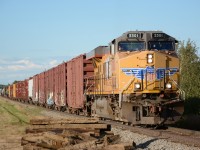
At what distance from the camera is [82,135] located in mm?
9852

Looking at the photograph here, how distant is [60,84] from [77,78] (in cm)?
692

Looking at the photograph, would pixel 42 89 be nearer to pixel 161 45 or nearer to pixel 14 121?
pixel 14 121

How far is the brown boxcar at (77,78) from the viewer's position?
2381 centimetres

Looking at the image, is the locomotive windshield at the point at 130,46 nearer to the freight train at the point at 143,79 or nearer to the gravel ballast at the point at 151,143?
the freight train at the point at 143,79

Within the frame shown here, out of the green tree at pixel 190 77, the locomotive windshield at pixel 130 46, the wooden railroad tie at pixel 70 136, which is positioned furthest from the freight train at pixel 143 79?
the green tree at pixel 190 77

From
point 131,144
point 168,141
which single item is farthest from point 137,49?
point 131,144

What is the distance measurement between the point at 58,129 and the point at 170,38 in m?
7.30

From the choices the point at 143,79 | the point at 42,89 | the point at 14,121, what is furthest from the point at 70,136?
the point at 42,89

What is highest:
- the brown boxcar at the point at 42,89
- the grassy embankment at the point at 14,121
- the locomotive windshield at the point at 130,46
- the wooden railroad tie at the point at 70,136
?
the locomotive windshield at the point at 130,46

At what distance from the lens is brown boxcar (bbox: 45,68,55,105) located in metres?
36.4

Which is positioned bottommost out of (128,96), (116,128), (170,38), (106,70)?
(116,128)

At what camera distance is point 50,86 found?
3772 centimetres

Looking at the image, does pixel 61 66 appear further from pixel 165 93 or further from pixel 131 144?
pixel 131 144

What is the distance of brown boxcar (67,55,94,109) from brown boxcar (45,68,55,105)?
285 inches
